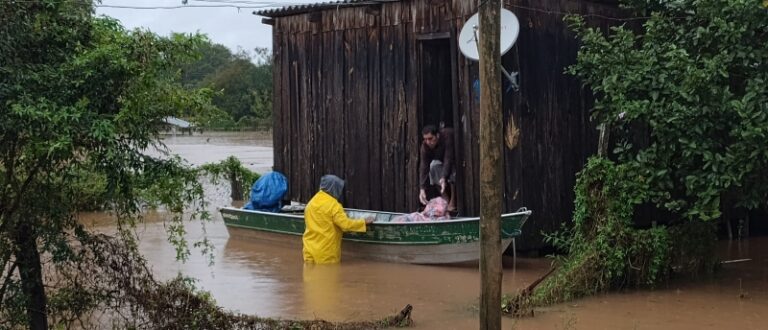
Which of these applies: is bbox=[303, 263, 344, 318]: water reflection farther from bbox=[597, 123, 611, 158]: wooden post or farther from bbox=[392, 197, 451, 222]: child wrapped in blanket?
bbox=[597, 123, 611, 158]: wooden post

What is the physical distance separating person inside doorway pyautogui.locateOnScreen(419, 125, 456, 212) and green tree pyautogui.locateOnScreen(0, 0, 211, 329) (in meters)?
6.14

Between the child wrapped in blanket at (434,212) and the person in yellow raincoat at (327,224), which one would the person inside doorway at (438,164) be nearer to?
the child wrapped in blanket at (434,212)

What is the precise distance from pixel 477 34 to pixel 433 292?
3186mm

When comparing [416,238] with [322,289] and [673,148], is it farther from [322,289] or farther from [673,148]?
[673,148]

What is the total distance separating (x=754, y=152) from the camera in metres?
9.62

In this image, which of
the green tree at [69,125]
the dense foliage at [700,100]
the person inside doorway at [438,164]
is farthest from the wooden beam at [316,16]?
the green tree at [69,125]

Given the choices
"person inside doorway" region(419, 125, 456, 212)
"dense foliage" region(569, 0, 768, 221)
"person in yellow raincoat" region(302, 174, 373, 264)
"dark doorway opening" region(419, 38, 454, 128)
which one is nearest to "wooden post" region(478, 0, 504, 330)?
"dense foliage" region(569, 0, 768, 221)

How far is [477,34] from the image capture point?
1113 centimetres

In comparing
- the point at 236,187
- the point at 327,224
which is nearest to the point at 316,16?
the point at 327,224

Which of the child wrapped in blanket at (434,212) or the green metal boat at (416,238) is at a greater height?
the child wrapped in blanket at (434,212)

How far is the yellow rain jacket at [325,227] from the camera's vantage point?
12438 millimetres

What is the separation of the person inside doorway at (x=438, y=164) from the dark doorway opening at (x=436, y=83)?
0.55m

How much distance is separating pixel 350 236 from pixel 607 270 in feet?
13.6

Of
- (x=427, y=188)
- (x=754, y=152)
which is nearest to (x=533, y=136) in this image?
(x=427, y=188)
